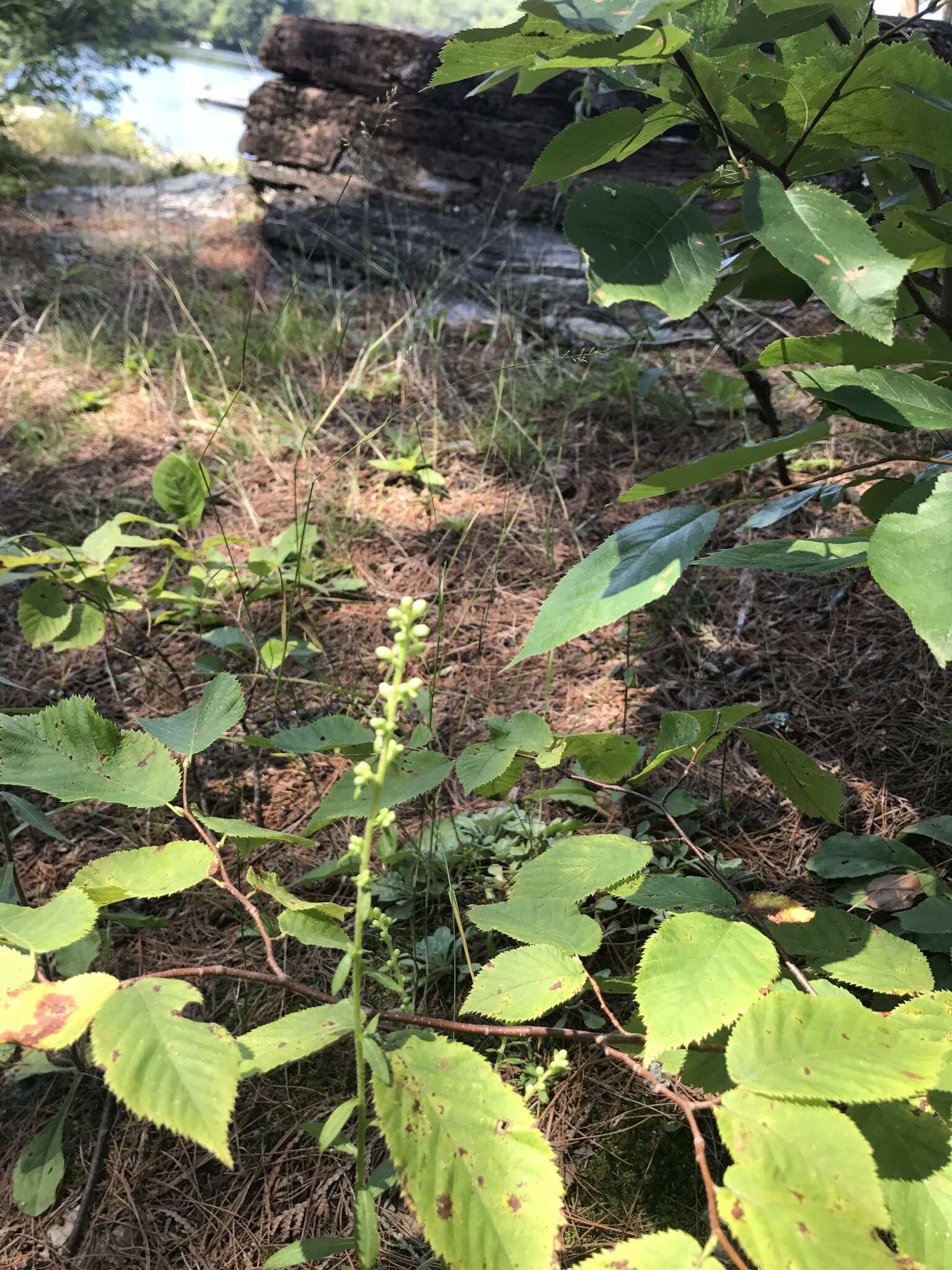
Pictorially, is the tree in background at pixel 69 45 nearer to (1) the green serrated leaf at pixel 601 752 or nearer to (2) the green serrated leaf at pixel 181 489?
(2) the green serrated leaf at pixel 181 489

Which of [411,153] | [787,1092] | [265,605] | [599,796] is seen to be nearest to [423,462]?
[265,605]

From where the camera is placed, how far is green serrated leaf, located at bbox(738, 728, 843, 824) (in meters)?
0.91

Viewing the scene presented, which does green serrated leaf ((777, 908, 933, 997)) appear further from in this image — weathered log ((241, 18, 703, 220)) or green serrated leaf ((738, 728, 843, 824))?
weathered log ((241, 18, 703, 220))

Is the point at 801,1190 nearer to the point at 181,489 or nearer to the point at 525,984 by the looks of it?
the point at 525,984

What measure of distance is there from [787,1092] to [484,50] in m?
0.85

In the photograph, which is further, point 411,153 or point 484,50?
point 411,153

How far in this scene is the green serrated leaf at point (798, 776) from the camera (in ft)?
3.00

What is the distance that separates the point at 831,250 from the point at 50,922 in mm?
890

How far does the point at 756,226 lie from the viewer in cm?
66

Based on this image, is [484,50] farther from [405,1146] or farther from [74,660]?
[74,660]

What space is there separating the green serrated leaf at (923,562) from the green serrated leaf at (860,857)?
65cm

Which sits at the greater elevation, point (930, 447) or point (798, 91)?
point (798, 91)

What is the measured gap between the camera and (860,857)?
1.11 metres

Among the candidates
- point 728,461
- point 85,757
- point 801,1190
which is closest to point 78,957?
point 85,757
